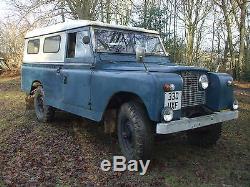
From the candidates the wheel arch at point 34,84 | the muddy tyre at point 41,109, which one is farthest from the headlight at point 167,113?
the wheel arch at point 34,84

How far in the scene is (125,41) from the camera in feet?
21.4

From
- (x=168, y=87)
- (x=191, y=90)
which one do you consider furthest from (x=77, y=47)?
(x=168, y=87)

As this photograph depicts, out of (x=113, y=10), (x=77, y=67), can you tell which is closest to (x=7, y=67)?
(x=113, y=10)

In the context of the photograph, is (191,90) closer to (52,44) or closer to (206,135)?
(206,135)

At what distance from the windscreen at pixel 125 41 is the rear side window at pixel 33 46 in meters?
2.56

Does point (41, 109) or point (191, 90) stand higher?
point (191, 90)

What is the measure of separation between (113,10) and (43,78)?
987 centimetres

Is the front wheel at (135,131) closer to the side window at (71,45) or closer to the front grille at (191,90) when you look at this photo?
the front grille at (191,90)

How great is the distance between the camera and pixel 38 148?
6207mm

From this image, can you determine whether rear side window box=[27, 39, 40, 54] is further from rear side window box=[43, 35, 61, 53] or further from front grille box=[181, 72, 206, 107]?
front grille box=[181, 72, 206, 107]

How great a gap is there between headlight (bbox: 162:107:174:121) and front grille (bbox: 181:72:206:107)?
0.57 metres

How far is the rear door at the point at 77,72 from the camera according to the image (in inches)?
236

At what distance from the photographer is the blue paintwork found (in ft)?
15.4

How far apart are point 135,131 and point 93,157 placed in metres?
1.21
